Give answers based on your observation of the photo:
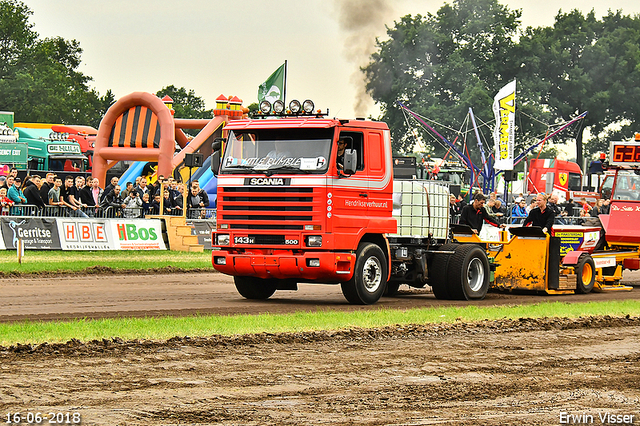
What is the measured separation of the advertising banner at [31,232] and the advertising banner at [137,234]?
5.66 ft

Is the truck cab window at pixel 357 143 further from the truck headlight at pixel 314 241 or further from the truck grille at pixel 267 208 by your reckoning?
the truck headlight at pixel 314 241

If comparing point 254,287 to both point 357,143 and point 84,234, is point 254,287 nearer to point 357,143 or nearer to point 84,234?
point 357,143

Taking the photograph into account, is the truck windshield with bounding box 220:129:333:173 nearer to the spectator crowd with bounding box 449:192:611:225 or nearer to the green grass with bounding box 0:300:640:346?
the green grass with bounding box 0:300:640:346

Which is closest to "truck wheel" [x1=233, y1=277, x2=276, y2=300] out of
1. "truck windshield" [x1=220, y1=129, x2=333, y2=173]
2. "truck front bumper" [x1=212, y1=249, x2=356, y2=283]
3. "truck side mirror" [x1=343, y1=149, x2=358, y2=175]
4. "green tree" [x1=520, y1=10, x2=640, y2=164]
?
"truck front bumper" [x1=212, y1=249, x2=356, y2=283]

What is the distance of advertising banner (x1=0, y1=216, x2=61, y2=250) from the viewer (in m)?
24.6

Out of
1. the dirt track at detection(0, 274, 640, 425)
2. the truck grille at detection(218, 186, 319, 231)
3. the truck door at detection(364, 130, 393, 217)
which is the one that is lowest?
the dirt track at detection(0, 274, 640, 425)

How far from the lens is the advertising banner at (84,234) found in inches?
1008

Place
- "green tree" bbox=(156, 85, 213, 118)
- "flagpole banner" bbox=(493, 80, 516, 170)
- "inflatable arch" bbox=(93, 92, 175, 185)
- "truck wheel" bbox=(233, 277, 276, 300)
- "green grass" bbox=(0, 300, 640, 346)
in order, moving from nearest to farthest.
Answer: "green grass" bbox=(0, 300, 640, 346)
"truck wheel" bbox=(233, 277, 276, 300)
"inflatable arch" bbox=(93, 92, 175, 185)
"flagpole banner" bbox=(493, 80, 516, 170)
"green tree" bbox=(156, 85, 213, 118)

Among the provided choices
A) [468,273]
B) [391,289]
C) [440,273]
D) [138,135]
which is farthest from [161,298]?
[138,135]

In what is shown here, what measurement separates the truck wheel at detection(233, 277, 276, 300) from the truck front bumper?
1.16m

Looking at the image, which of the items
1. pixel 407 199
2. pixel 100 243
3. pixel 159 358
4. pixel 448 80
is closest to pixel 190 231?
pixel 100 243

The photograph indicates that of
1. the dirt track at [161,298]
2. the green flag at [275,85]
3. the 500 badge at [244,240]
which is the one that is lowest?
the dirt track at [161,298]

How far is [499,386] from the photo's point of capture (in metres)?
8.98

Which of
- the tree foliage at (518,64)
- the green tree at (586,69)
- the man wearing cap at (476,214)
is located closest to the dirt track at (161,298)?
the man wearing cap at (476,214)
